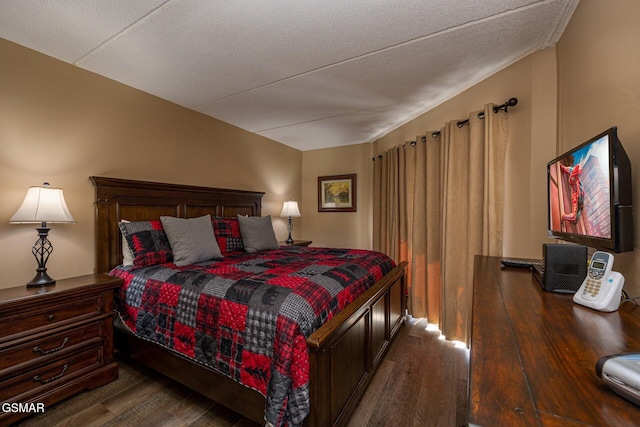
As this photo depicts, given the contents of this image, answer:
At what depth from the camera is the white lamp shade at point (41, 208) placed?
178 centimetres

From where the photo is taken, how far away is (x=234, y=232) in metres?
3.05

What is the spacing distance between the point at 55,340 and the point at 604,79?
135 inches

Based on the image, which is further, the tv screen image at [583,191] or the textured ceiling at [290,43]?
the textured ceiling at [290,43]

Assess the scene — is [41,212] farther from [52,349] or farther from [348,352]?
[348,352]

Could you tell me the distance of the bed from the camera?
1.40 meters

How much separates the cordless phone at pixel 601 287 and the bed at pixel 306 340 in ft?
3.35

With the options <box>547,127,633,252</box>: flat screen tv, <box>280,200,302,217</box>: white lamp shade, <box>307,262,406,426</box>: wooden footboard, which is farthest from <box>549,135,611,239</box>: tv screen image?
<box>280,200,302,217</box>: white lamp shade

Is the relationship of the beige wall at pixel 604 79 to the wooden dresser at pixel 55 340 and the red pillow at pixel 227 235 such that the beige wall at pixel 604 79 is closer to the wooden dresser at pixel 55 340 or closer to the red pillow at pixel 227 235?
the red pillow at pixel 227 235

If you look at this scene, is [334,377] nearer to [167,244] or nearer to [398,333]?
[398,333]

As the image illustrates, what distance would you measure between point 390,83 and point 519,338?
237cm

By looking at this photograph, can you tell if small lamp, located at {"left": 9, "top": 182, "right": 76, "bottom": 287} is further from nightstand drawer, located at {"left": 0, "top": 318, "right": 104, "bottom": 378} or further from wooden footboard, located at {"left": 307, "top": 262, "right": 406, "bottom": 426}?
wooden footboard, located at {"left": 307, "top": 262, "right": 406, "bottom": 426}

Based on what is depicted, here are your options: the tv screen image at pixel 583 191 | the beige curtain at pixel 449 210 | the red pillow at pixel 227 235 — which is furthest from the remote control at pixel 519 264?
the red pillow at pixel 227 235

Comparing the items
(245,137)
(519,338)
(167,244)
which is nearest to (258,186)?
(245,137)

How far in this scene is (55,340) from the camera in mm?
1761
